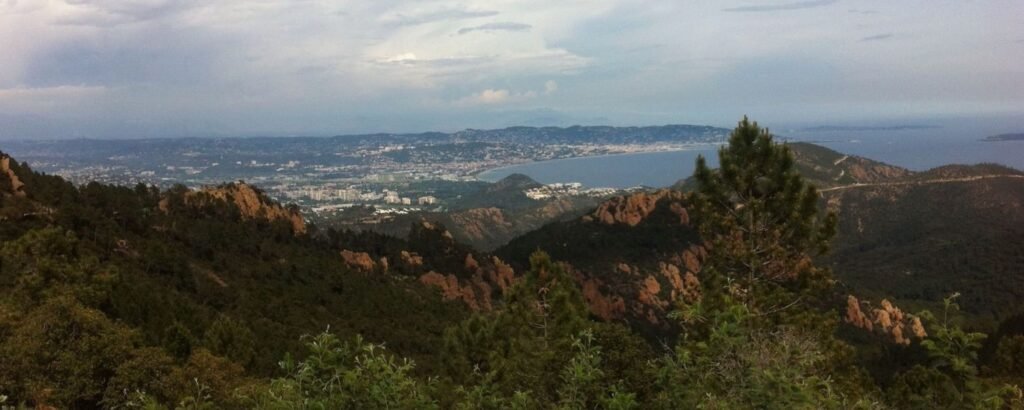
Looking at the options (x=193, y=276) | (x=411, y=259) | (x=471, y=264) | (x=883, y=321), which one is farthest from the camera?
(x=883, y=321)

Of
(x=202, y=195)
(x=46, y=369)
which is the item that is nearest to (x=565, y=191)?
(x=202, y=195)

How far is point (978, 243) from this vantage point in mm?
73625

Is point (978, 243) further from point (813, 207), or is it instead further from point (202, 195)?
point (202, 195)

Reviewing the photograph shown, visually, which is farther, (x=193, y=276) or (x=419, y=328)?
(x=419, y=328)

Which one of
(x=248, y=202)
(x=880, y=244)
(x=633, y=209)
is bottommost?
(x=880, y=244)

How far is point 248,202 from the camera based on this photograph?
1702 inches

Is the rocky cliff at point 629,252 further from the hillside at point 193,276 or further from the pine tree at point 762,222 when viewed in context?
the pine tree at point 762,222

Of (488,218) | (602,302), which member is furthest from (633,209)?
(488,218)

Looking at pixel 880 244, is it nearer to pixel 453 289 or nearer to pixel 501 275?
pixel 501 275

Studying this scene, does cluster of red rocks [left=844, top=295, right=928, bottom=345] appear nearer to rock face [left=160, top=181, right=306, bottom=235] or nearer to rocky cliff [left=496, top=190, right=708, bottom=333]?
rocky cliff [left=496, top=190, right=708, bottom=333]

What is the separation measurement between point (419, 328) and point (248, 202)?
2097 centimetres

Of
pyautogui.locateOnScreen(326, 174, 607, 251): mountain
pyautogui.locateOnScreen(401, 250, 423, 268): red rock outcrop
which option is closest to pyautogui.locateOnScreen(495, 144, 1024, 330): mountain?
pyautogui.locateOnScreen(401, 250, 423, 268): red rock outcrop

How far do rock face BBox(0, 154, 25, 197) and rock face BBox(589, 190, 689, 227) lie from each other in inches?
2094

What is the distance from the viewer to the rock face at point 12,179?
79.9 ft
